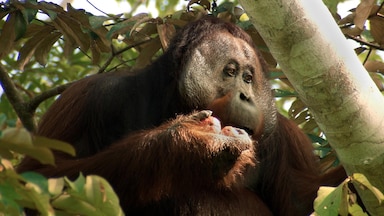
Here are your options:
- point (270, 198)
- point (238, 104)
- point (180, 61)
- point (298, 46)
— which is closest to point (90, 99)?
point (180, 61)

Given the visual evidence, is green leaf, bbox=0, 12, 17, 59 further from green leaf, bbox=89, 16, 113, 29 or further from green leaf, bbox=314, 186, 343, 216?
green leaf, bbox=314, 186, 343, 216

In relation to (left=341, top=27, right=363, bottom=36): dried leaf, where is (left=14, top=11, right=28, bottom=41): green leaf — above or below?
below

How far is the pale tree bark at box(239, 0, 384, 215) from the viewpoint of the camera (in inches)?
142

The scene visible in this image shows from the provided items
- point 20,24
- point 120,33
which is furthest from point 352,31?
point 20,24

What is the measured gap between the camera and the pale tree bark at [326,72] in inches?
142

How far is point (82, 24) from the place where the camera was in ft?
18.2

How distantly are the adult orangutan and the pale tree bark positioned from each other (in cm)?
77

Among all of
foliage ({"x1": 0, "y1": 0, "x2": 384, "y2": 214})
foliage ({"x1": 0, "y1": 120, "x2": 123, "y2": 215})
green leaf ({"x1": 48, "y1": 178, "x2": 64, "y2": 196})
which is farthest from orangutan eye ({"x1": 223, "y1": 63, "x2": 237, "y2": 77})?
green leaf ({"x1": 48, "y1": 178, "x2": 64, "y2": 196})

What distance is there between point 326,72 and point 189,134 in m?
1.00

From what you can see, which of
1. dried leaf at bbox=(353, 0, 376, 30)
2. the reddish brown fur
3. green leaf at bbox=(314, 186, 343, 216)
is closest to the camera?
green leaf at bbox=(314, 186, 343, 216)

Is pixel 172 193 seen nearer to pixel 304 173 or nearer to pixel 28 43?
pixel 304 173

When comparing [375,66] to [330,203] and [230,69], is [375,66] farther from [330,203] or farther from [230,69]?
[330,203]

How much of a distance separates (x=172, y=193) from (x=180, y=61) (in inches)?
36.7

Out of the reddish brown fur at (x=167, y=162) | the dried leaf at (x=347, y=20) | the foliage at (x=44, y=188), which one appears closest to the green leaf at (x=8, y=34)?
the reddish brown fur at (x=167, y=162)
